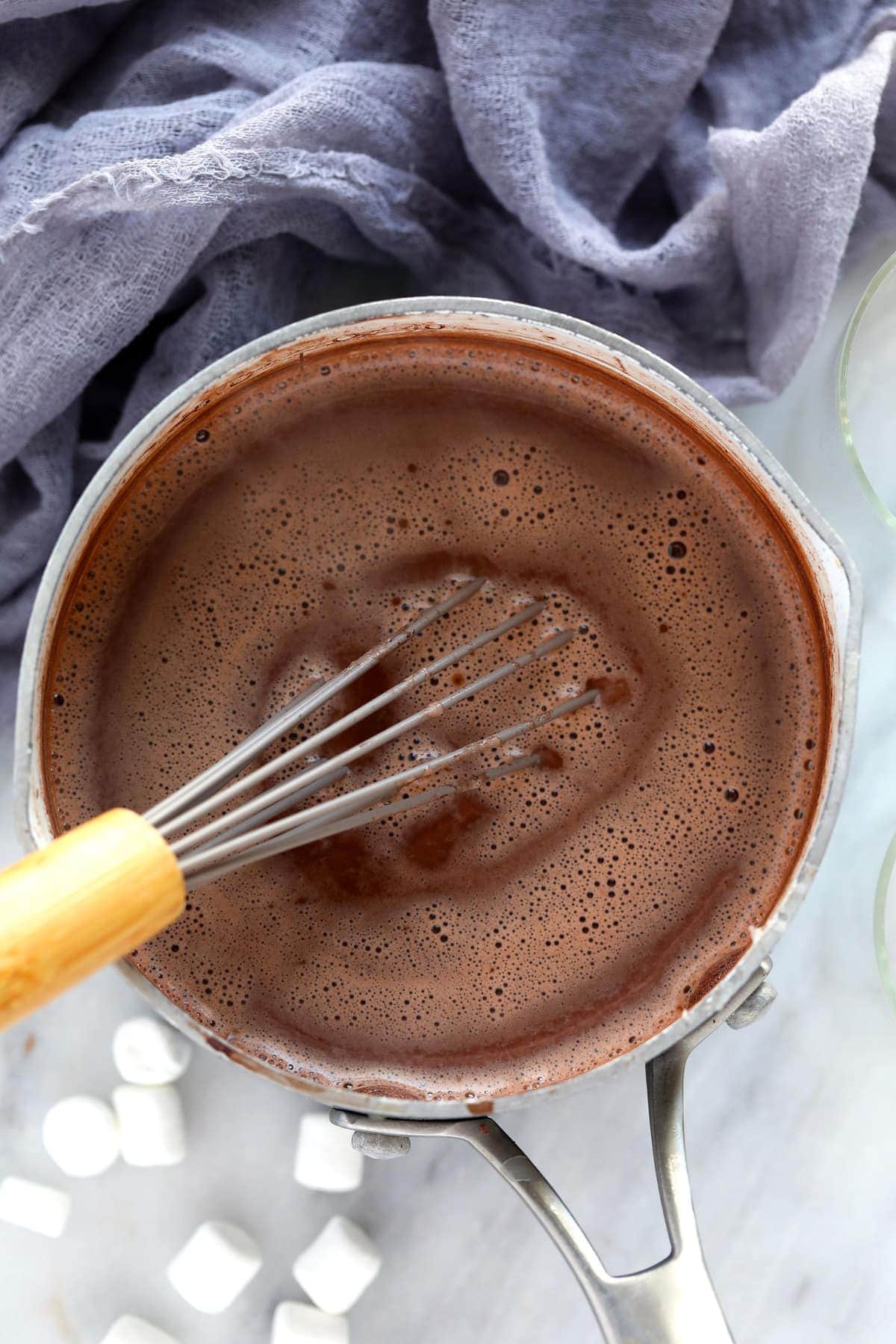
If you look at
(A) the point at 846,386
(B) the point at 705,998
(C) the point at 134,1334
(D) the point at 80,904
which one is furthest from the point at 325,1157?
(A) the point at 846,386

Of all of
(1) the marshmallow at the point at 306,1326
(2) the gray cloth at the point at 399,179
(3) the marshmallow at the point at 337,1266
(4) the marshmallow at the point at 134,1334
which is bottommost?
(1) the marshmallow at the point at 306,1326

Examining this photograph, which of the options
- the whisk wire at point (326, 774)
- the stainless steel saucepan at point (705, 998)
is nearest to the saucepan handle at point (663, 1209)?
the stainless steel saucepan at point (705, 998)

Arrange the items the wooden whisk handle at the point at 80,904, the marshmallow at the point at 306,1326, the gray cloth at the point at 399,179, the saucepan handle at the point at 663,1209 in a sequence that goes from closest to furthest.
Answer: the wooden whisk handle at the point at 80,904, the saucepan handle at the point at 663,1209, the gray cloth at the point at 399,179, the marshmallow at the point at 306,1326

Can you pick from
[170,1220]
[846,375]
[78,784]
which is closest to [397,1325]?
[170,1220]

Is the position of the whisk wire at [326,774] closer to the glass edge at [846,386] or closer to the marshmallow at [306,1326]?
the glass edge at [846,386]

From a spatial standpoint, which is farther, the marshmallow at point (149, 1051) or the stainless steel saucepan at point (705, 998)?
the marshmallow at point (149, 1051)

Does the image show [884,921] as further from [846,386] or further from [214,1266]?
[214,1266]

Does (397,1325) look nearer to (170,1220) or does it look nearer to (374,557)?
(170,1220)
